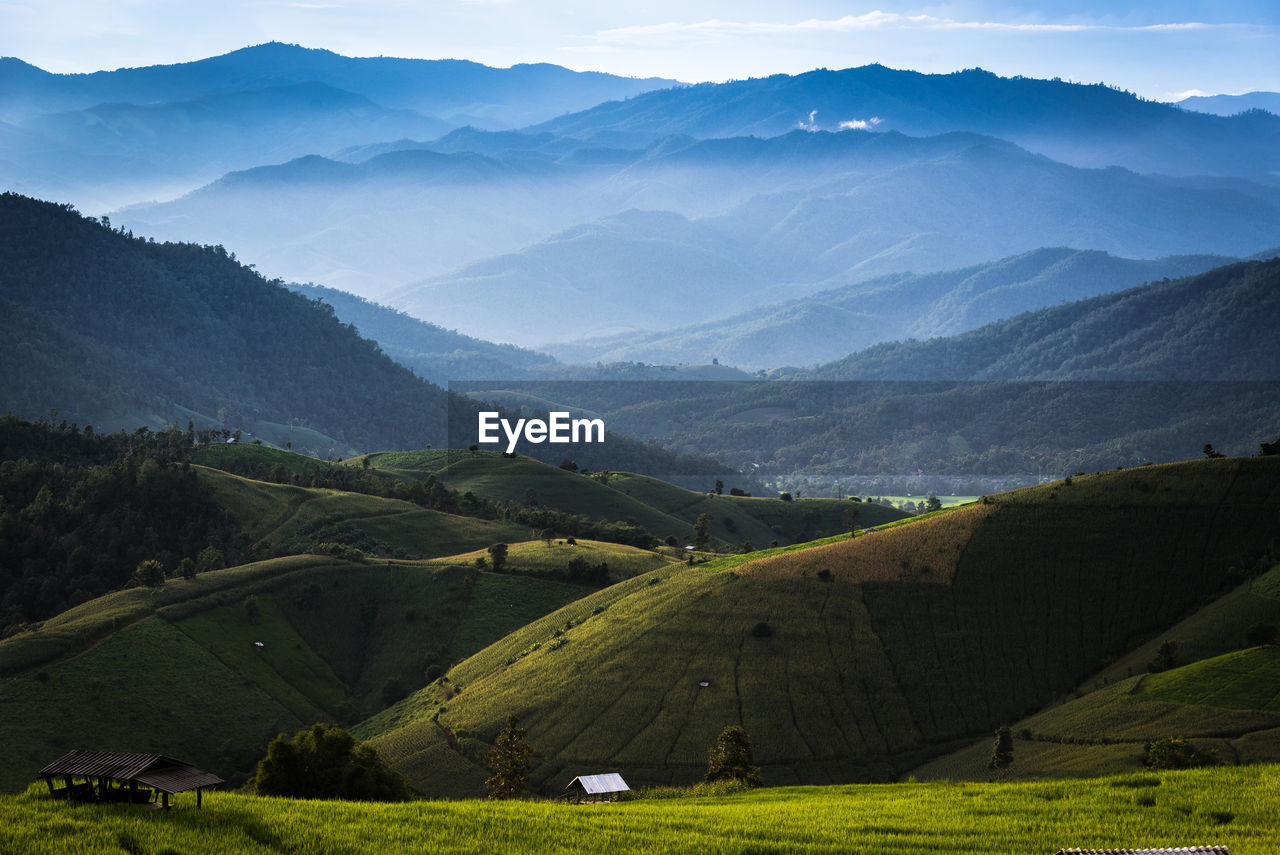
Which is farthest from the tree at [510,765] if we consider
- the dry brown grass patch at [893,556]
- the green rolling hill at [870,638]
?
the dry brown grass patch at [893,556]

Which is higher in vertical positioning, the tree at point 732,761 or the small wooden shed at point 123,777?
the small wooden shed at point 123,777

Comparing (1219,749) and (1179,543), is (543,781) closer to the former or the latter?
(1219,749)

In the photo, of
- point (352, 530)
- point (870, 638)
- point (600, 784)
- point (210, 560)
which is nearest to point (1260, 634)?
point (870, 638)

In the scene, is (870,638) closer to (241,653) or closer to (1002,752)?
(1002,752)

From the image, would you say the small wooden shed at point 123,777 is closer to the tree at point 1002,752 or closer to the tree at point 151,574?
the tree at point 1002,752

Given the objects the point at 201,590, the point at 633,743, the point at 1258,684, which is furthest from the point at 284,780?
the point at 201,590

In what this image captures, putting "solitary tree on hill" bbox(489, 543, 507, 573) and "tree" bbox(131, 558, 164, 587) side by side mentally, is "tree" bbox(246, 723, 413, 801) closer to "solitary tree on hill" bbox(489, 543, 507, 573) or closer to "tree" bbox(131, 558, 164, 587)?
"tree" bbox(131, 558, 164, 587)
